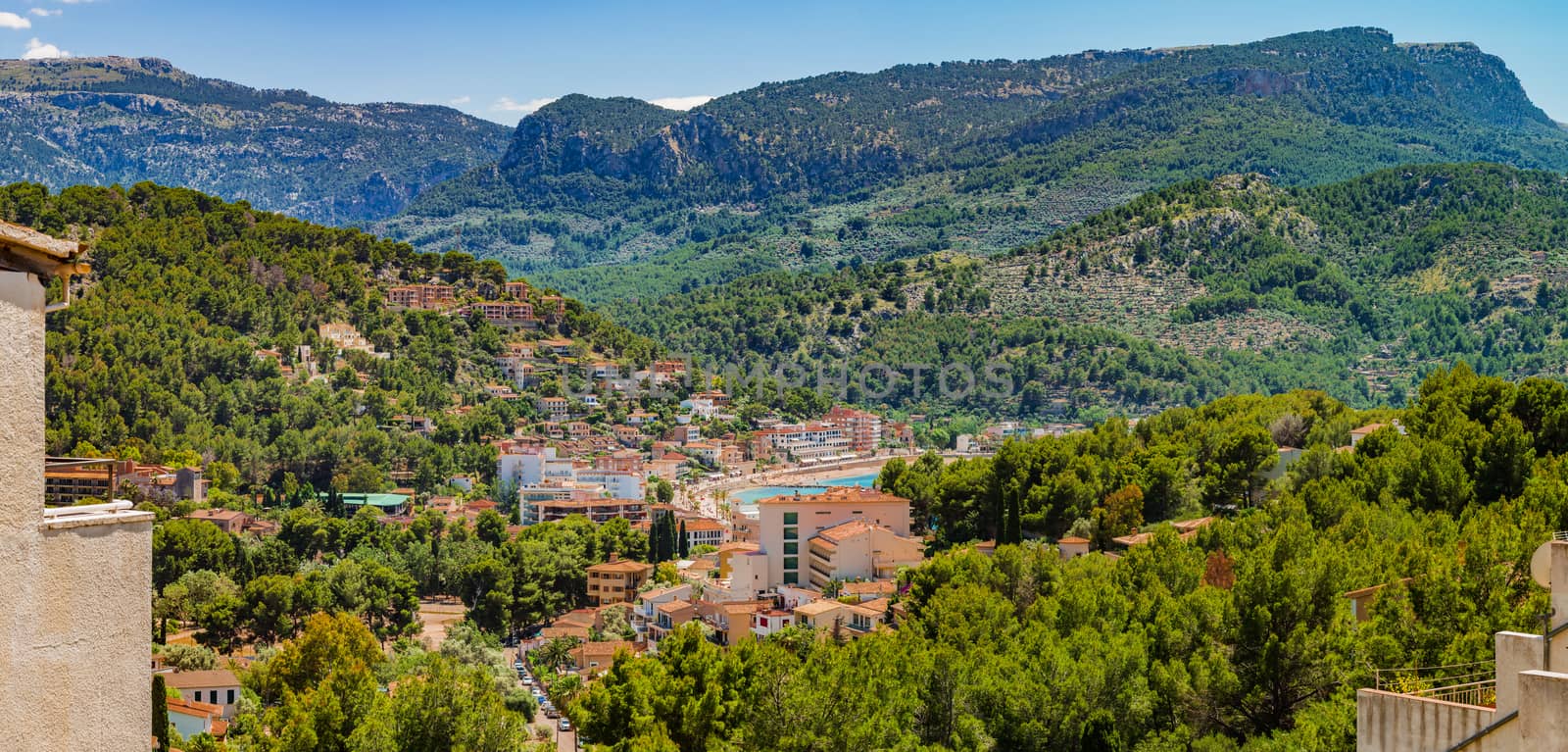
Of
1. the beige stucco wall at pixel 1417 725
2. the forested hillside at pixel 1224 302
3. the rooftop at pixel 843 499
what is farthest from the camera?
the forested hillside at pixel 1224 302

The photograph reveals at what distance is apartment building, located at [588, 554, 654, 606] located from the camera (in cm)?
4278

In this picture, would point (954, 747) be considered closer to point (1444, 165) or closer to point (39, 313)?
point (39, 313)

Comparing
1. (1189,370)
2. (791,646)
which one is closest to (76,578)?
(791,646)

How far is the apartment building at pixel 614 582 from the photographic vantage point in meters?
42.8

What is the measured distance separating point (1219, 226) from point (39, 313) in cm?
10445

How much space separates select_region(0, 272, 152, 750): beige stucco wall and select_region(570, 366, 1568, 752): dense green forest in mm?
9973

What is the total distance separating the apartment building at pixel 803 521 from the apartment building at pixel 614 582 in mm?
4589

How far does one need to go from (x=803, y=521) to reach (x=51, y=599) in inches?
1470

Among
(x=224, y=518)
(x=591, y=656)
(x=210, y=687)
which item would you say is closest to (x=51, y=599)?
(x=210, y=687)

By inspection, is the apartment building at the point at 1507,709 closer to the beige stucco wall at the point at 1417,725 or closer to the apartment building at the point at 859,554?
the beige stucco wall at the point at 1417,725

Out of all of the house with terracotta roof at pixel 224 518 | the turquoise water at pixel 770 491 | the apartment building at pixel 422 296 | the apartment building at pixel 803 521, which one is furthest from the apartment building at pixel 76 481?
the apartment building at pixel 422 296

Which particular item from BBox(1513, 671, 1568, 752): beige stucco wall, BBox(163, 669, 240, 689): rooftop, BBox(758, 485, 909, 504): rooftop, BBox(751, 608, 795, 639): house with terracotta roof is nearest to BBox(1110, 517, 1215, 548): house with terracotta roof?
BBox(751, 608, 795, 639): house with terracotta roof

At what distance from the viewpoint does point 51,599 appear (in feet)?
9.75

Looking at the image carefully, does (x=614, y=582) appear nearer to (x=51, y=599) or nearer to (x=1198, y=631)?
(x=1198, y=631)
